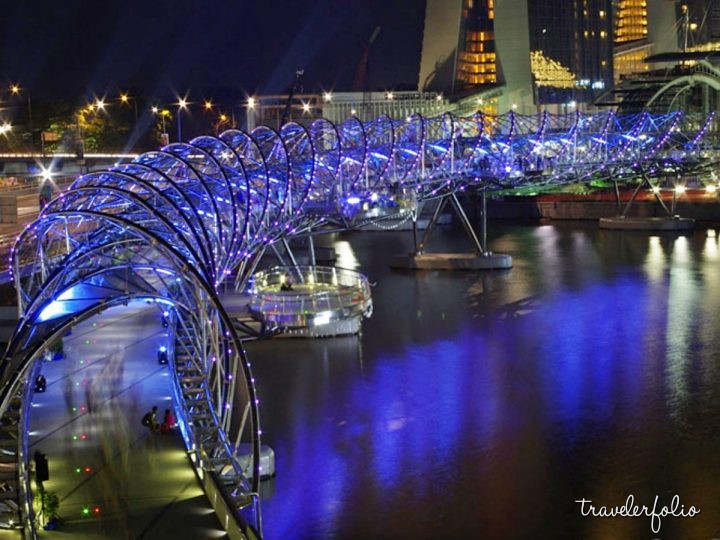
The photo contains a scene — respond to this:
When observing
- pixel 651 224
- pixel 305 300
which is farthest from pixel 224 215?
pixel 651 224

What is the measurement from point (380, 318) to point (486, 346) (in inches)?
160

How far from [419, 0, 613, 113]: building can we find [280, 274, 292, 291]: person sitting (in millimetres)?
44804

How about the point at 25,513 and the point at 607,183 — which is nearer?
the point at 25,513

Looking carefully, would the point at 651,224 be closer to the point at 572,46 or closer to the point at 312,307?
the point at 312,307

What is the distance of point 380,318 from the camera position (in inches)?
1076

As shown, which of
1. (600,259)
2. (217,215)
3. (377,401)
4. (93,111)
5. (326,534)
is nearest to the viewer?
(326,534)

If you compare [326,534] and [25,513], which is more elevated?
[25,513]

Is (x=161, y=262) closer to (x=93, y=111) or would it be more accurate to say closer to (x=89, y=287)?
(x=89, y=287)

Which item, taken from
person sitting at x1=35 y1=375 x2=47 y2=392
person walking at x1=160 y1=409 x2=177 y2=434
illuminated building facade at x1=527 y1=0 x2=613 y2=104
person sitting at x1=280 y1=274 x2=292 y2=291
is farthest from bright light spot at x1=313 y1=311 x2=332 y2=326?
illuminated building facade at x1=527 y1=0 x2=613 y2=104

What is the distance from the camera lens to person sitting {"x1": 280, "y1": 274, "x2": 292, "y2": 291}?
87.0ft

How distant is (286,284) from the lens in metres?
26.8

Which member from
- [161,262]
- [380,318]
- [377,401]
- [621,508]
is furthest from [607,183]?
[621,508]

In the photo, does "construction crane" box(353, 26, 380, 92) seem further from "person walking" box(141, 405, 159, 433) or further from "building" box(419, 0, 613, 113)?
"person walking" box(141, 405, 159, 433)

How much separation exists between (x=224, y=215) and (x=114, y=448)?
11.1 meters
